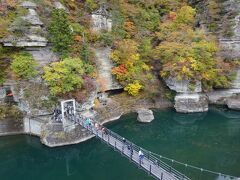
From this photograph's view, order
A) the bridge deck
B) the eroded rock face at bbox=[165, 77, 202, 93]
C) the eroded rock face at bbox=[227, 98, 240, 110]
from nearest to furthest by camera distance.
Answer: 1. the bridge deck
2. the eroded rock face at bbox=[165, 77, 202, 93]
3. the eroded rock face at bbox=[227, 98, 240, 110]

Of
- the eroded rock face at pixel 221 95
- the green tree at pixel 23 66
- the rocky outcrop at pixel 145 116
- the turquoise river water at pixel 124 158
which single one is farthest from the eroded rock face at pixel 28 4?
the eroded rock face at pixel 221 95

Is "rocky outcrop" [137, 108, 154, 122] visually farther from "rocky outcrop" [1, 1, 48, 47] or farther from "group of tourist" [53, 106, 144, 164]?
"rocky outcrop" [1, 1, 48, 47]

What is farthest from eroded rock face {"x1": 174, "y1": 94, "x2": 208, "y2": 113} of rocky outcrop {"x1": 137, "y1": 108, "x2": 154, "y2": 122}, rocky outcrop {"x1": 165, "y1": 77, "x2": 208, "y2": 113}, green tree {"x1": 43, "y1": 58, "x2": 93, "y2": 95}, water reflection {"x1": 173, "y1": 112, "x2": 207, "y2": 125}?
green tree {"x1": 43, "y1": 58, "x2": 93, "y2": 95}

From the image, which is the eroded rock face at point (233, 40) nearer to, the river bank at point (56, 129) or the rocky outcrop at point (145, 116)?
the rocky outcrop at point (145, 116)

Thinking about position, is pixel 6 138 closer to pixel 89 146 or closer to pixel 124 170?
pixel 89 146

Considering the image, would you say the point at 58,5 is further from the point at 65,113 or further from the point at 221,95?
the point at 221,95

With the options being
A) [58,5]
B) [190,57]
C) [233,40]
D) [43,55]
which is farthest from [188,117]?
[58,5]
